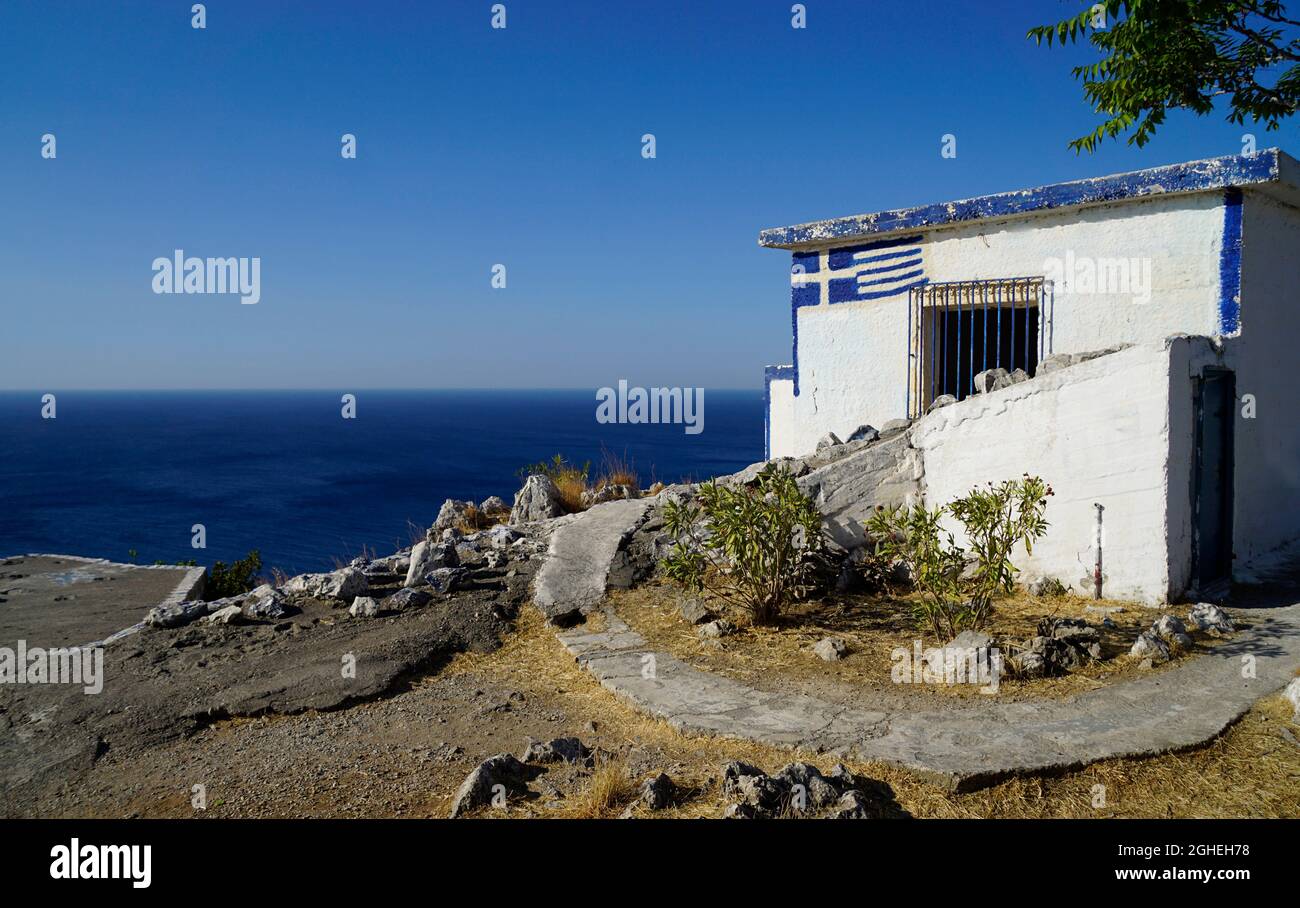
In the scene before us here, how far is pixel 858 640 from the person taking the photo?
6.23 metres

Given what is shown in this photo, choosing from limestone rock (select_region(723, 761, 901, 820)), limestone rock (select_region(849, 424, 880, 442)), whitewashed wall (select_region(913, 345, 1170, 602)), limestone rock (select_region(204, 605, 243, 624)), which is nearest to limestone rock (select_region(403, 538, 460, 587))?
limestone rock (select_region(204, 605, 243, 624))

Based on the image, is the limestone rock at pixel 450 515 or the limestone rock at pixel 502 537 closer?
the limestone rock at pixel 502 537

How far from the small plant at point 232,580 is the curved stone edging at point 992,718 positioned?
7494 mm

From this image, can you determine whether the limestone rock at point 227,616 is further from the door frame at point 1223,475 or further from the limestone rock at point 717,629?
the door frame at point 1223,475

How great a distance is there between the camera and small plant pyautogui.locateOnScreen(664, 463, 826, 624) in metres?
6.48

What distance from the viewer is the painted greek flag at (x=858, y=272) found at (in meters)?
9.77

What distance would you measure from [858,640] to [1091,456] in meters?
2.50

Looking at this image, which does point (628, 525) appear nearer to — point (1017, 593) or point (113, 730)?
point (1017, 593)

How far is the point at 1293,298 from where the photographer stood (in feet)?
27.4

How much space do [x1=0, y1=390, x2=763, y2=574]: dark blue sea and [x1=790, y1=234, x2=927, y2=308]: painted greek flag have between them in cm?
463

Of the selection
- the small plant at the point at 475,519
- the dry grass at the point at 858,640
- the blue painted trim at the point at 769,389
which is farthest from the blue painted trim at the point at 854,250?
the small plant at the point at 475,519

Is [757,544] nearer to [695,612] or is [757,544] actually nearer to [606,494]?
[695,612]

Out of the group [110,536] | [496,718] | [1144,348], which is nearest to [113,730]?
[496,718]
